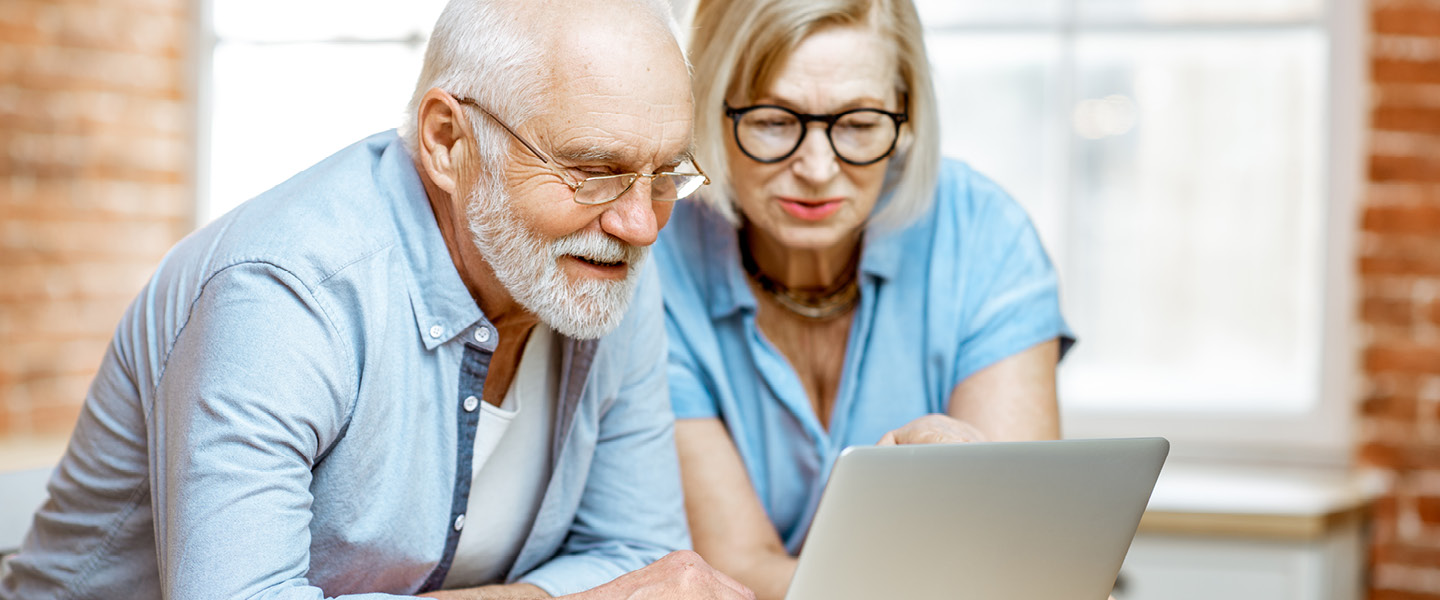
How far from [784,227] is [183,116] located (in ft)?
7.79

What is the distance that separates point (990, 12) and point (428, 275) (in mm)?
2323

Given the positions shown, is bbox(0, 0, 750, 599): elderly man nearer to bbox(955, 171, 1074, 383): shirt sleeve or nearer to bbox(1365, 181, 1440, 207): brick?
bbox(955, 171, 1074, 383): shirt sleeve

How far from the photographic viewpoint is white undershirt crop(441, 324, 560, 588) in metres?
1.32

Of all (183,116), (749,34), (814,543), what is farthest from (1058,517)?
(183,116)

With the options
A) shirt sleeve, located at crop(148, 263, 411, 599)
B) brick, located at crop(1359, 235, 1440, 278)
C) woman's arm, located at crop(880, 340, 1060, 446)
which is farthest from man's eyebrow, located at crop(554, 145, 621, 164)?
brick, located at crop(1359, 235, 1440, 278)

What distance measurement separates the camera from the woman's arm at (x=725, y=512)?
153cm

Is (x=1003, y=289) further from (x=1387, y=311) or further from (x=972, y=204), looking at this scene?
(x=1387, y=311)

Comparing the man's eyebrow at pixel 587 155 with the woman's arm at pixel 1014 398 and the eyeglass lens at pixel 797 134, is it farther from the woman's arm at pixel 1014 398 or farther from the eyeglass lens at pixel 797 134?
the woman's arm at pixel 1014 398

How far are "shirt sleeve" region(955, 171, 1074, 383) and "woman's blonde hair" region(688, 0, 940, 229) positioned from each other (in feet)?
0.32

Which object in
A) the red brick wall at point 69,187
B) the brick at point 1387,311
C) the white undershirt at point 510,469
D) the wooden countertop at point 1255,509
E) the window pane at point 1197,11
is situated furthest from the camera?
the window pane at point 1197,11

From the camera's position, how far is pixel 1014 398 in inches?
62.2

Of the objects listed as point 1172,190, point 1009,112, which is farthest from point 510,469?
point 1172,190

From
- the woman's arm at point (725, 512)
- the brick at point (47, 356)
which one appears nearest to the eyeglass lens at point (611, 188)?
the woman's arm at point (725, 512)

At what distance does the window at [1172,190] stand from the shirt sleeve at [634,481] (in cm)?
193
